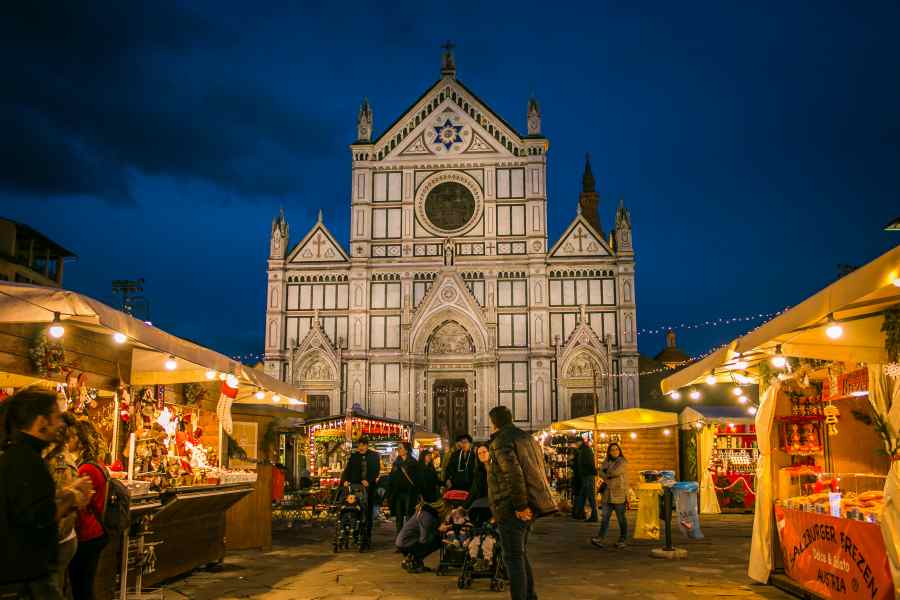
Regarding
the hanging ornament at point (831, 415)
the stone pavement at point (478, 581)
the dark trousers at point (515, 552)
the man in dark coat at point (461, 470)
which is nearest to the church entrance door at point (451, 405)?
the stone pavement at point (478, 581)

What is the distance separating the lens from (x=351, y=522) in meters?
12.2

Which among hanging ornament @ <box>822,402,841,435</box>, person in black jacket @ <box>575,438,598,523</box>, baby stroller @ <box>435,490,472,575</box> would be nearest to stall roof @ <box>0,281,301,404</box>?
baby stroller @ <box>435,490,472,575</box>

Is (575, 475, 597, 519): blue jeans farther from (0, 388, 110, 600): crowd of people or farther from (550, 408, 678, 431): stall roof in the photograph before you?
(0, 388, 110, 600): crowd of people

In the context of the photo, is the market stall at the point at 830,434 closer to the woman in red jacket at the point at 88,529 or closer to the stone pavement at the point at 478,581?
the stone pavement at the point at 478,581

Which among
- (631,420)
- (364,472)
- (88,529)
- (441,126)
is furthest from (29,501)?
(441,126)

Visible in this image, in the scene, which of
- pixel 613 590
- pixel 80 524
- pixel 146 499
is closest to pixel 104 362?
pixel 146 499

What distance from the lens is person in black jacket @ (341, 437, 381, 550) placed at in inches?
495

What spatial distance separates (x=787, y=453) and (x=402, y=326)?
1002 inches

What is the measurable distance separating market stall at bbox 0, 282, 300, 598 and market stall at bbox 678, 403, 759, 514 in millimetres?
12312

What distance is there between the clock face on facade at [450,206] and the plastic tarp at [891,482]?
28.5 meters

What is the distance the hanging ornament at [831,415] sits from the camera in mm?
8836

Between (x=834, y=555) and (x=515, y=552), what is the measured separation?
121 inches

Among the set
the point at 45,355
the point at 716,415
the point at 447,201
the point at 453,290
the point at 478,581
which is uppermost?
the point at 447,201

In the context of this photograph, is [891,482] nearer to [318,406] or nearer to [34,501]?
[34,501]
